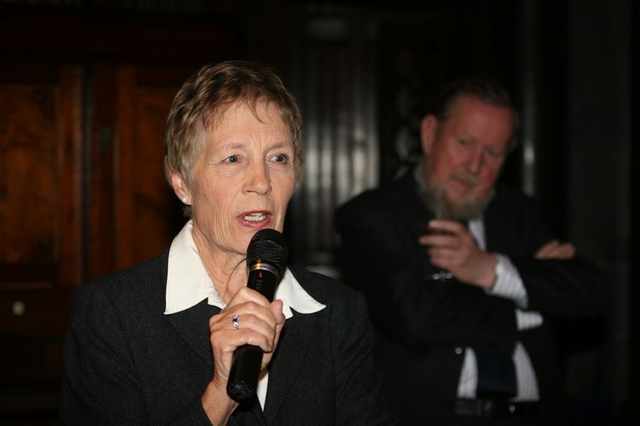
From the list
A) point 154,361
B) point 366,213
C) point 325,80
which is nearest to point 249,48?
point 325,80

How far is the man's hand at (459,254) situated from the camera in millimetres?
2971

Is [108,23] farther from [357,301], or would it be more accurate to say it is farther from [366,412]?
[366,412]

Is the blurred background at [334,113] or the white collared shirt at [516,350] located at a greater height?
the blurred background at [334,113]

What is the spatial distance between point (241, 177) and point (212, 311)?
1.19ft

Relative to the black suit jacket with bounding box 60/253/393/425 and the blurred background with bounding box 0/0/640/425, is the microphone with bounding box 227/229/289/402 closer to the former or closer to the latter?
the black suit jacket with bounding box 60/253/393/425

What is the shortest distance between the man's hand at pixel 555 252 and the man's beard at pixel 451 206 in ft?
1.00

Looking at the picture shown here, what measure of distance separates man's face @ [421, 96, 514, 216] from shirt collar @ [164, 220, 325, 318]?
117 centimetres

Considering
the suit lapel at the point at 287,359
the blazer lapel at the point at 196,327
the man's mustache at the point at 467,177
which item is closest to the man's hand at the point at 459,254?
the man's mustache at the point at 467,177

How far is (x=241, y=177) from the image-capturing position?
197 centimetres

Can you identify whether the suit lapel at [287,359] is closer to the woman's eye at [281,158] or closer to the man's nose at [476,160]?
the woman's eye at [281,158]

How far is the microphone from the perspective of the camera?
1.49 m

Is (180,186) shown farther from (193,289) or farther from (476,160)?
(476,160)

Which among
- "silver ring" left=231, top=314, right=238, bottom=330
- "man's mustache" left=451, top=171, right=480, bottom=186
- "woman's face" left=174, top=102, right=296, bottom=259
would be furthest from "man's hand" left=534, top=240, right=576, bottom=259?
"silver ring" left=231, top=314, right=238, bottom=330

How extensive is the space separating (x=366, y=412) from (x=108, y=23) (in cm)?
278
